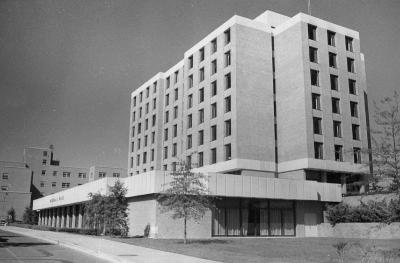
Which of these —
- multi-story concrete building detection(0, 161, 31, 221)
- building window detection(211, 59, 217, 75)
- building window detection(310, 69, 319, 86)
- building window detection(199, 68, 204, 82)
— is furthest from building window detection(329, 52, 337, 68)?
multi-story concrete building detection(0, 161, 31, 221)

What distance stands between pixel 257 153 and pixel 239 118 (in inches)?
191

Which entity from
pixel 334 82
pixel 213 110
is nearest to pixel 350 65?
pixel 334 82

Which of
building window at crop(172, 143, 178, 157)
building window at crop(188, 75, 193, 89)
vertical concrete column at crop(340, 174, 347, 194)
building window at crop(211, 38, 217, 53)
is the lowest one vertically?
vertical concrete column at crop(340, 174, 347, 194)

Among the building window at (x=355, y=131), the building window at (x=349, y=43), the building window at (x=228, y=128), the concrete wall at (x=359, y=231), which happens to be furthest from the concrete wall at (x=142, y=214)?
the building window at (x=349, y=43)

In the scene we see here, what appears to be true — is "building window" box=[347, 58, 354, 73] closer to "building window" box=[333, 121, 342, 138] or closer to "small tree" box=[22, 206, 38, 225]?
"building window" box=[333, 121, 342, 138]

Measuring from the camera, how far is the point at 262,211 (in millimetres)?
43500

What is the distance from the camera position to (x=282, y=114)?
5422 centimetres

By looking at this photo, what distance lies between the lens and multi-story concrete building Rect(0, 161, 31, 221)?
113m

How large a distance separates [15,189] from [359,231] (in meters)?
101

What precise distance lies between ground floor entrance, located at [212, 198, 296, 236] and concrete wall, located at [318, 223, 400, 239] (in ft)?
11.8

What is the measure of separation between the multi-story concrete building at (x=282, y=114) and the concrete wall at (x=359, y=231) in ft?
5.12

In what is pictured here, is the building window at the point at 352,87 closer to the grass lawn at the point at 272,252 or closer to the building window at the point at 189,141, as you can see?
the building window at the point at 189,141

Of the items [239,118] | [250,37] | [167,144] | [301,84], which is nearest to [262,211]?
[239,118]

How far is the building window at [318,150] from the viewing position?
166ft
